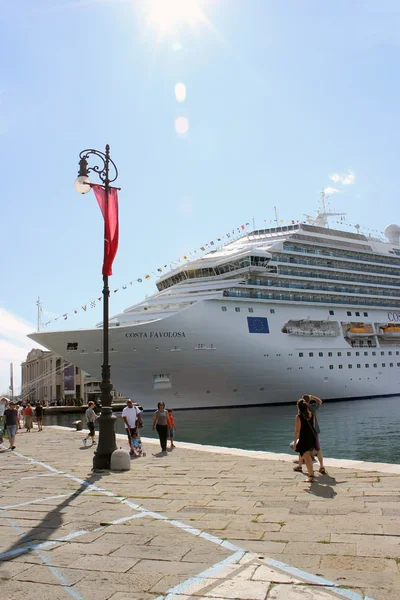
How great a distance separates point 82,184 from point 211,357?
888 inches

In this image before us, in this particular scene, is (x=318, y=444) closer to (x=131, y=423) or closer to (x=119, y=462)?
(x=119, y=462)

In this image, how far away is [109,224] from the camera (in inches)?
428

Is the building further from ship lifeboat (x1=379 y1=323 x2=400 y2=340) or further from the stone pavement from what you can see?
the stone pavement

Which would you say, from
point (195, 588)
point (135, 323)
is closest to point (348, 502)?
point (195, 588)

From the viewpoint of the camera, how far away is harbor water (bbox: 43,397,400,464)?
16.2 meters

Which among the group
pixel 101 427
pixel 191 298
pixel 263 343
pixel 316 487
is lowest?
pixel 316 487

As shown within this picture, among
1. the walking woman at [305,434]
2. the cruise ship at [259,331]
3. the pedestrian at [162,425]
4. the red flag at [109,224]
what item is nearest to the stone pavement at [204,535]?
the walking woman at [305,434]

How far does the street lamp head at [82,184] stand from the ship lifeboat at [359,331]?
3387 centimetres

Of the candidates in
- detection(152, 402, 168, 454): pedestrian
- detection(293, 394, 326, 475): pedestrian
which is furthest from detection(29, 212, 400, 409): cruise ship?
detection(293, 394, 326, 475): pedestrian

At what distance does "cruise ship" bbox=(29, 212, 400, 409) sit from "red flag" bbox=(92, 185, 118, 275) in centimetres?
1981

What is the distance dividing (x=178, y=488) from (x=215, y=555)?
3.20m

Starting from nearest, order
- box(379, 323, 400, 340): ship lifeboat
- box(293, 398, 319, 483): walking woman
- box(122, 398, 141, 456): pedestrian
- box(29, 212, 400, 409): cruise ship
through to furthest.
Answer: box(293, 398, 319, 483): walking woman → box(122, 398, 141, 456): pedestrian → box(29, 212, 400, 409): cruise ship → box(379, 323, 400, 340): ship lifeboat

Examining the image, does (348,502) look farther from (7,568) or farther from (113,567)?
(7,568)

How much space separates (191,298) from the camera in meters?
33.5
